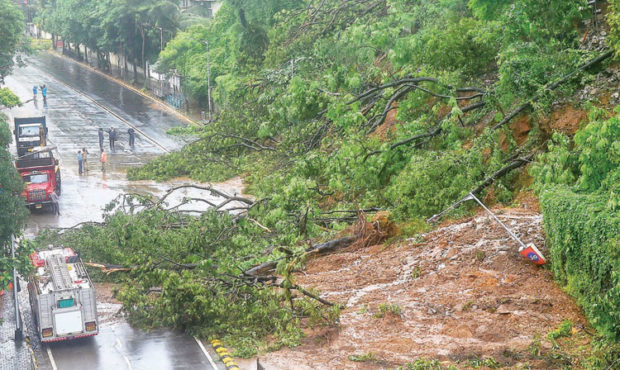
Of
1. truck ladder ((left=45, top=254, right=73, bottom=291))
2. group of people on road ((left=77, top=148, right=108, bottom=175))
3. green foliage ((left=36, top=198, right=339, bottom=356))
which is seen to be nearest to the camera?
green foliage ((left=36, top=198, right=339, bottom=356))

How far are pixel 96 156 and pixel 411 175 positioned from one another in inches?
1256

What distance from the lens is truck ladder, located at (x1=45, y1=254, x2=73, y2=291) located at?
2161 cm

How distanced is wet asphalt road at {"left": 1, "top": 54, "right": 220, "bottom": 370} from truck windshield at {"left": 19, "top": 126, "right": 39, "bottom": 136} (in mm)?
2337

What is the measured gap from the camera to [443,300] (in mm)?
16234

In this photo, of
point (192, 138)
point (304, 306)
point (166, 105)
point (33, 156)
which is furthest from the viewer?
point (166, 105)

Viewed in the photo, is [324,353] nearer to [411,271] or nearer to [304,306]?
[304,306]

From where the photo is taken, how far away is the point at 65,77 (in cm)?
7750

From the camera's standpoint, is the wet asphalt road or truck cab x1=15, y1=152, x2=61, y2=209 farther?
truck cab x1=15, y1=152, x2=61, y2=209

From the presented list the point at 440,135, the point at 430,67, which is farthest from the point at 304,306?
the point at 430,67

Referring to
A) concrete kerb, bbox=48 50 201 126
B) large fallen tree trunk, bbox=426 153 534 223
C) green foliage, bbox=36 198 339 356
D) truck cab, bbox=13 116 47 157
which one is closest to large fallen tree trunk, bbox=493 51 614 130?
large fallen tree trunk, bbox=426 153 534 223

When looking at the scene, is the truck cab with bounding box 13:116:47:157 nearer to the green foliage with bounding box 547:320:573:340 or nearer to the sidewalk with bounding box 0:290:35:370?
the sidewalk with bounding box 0:290:35:370

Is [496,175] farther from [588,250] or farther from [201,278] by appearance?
[201,278]

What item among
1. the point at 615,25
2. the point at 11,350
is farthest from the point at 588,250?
the point at 11,350

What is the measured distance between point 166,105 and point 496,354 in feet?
177
